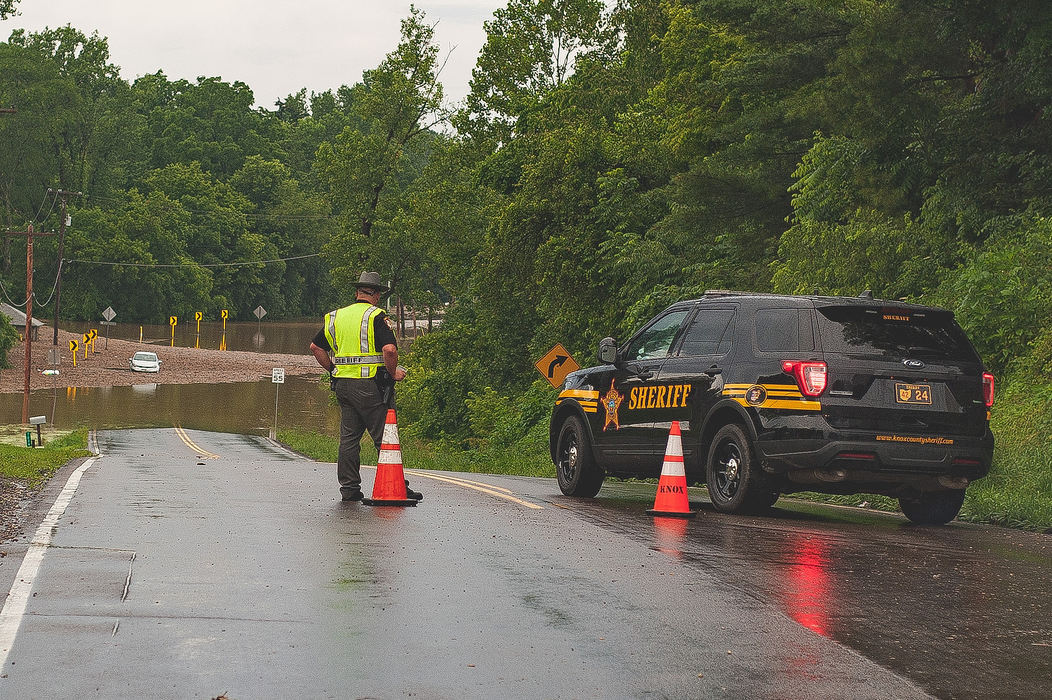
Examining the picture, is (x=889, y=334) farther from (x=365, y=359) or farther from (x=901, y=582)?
(x=365, y=359)

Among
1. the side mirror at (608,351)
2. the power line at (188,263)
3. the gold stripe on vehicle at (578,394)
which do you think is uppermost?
the power line at (188,263)

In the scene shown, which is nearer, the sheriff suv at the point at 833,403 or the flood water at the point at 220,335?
the sheriff suv at the point at 833,403

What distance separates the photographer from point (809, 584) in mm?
8492

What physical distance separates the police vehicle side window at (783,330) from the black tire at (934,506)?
1.73m

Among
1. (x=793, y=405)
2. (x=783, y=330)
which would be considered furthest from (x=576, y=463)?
(x=793, y=405)

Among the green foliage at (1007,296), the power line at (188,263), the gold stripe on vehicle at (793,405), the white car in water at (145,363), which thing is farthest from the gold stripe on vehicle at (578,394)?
the power line at (188,263)

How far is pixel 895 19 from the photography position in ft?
72.1

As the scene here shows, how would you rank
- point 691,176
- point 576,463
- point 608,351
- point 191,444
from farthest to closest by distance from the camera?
point 191,444 < point 691,176 < point 576,463 < point 608,351

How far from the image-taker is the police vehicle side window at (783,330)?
481 inches

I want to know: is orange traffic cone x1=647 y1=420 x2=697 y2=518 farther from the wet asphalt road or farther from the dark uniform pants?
the dark uniform pants

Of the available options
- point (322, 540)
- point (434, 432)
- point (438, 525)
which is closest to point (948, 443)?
point (438, 525)

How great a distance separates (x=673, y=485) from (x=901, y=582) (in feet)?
12.6

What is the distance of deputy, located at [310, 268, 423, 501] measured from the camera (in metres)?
13.0

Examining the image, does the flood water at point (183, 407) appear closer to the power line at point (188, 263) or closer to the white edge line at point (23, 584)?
the power line at point (188, 263)
